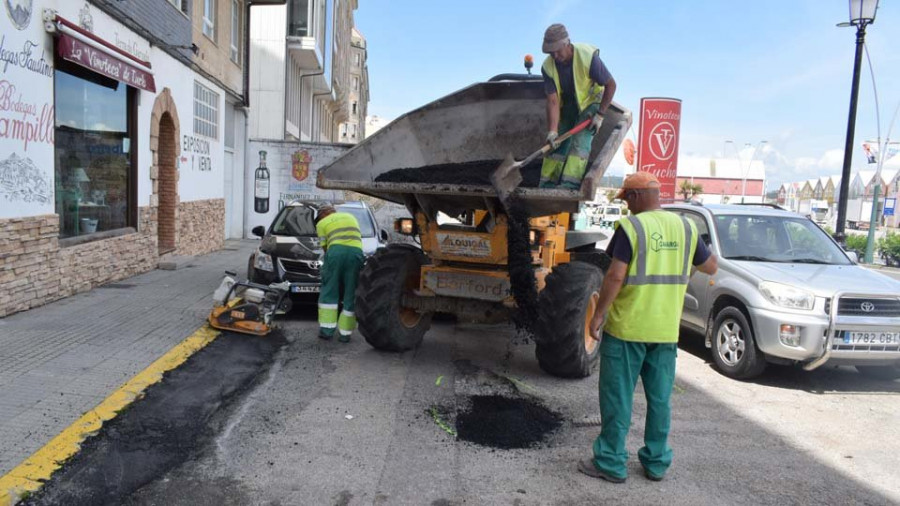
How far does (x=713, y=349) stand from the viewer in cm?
698

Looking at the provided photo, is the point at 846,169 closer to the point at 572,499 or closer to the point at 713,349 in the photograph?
the point at 713,349

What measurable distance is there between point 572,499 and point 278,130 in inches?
813

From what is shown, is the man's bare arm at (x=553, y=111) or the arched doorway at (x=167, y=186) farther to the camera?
the arched doorway at (x=167, y=186)

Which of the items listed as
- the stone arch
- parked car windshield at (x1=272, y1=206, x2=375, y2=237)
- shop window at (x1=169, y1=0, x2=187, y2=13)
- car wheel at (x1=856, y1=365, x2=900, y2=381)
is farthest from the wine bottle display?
car wheel at (x1=856, y1=365, x2=900, y2=381)

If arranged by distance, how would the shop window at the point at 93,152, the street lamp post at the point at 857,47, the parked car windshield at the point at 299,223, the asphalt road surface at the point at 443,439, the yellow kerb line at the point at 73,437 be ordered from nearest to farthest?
the yellow kerb line at the point at 73,437 → the asphalt road surface at the point at 443,439 → the shop window at the point at 93,152 → the parked car windshield at the point at 299,223 → the street lamp post at the point at 857,47

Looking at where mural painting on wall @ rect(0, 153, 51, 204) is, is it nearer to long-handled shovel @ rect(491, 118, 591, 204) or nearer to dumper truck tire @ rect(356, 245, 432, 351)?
dumper truck tire @ rect(356, 245, 432, 351)

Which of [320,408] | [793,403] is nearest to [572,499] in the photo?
[320,408]

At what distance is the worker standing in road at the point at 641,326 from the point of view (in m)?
4.04

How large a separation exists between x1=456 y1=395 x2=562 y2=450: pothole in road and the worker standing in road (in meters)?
0.64

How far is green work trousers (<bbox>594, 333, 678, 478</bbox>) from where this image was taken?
4.05 metres

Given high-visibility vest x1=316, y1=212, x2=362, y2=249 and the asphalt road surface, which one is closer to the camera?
the asphalt road surface

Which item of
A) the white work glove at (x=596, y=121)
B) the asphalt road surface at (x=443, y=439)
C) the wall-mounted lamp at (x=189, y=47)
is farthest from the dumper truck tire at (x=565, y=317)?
the wall-mounted lamp at (x=189, y=47)

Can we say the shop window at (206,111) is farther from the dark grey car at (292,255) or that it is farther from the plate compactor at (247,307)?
the plate compactor at (247,307)

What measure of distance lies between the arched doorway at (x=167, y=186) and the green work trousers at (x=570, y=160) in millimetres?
9314
